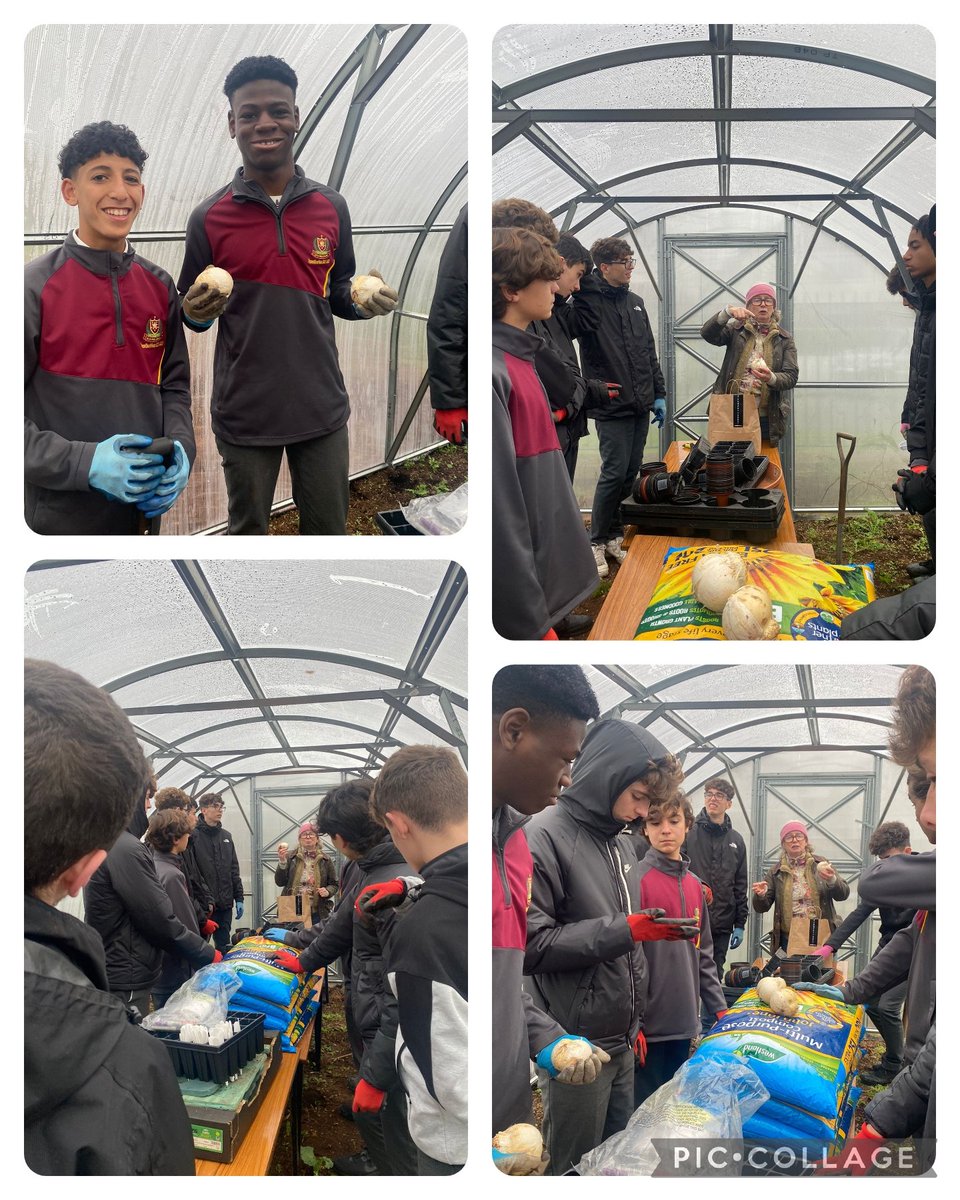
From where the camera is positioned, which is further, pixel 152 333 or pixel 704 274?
pixel 704 274

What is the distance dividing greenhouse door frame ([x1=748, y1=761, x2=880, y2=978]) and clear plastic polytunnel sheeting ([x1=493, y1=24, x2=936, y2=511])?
2.29 ft

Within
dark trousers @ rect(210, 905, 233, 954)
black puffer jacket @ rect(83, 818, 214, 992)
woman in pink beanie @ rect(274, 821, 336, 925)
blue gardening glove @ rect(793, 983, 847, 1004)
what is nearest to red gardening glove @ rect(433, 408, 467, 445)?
woman in pink beanie @ rect(274, 821, 336, 925)

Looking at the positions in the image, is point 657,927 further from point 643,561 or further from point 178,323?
point 178,323

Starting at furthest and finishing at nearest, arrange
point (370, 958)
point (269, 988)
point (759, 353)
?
point (759, 353) → point (269, 988) → point (370, 958)

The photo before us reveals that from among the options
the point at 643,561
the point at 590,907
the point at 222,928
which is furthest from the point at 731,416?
the point at 222,928

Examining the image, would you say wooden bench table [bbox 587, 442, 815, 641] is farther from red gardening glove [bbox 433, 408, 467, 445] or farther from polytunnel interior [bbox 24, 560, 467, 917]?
red gardening glove [bbox 433, 408, 467, 445]

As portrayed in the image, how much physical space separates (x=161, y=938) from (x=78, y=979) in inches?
7.1

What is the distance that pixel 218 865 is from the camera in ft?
6.74

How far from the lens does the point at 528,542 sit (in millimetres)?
1997

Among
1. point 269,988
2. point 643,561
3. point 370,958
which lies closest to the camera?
point 370,958

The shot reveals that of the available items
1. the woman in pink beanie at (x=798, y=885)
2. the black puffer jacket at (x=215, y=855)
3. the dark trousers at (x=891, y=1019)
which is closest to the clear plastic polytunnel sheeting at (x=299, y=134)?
the black puffer jacket at (x=215, y=855)

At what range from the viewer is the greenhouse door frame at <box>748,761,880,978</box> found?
1967 millimetres

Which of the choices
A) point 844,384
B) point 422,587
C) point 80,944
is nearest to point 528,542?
point 422,587
